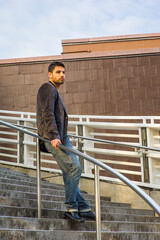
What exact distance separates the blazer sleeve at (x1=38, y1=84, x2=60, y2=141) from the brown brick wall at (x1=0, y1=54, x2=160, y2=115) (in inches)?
199

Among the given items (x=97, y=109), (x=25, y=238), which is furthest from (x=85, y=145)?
(x=25, y=238)

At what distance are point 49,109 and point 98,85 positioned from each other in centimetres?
531

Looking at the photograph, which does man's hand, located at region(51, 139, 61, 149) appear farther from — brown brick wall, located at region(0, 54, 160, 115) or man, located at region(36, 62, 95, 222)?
brown brick wall, located at region(0, 54, 160, 115)

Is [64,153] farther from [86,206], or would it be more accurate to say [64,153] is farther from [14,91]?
[14,91]

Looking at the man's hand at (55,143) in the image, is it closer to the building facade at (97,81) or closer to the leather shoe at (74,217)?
the leather shoe at (74,217)

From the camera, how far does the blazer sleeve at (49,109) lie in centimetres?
339

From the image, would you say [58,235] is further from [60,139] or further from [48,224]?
[60,139]

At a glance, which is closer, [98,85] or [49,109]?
[49,109]

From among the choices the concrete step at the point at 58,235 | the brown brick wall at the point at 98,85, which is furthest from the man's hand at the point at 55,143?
the brown brick wall at the point at 98,85

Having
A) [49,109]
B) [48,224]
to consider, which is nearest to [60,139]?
[49,109]

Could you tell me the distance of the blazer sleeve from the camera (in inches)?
133

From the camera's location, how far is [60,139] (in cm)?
349

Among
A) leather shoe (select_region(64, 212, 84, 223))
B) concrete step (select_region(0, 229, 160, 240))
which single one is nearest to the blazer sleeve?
leather shoe (select_region(64, 212, 84, 223))

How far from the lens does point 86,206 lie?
355 cm
